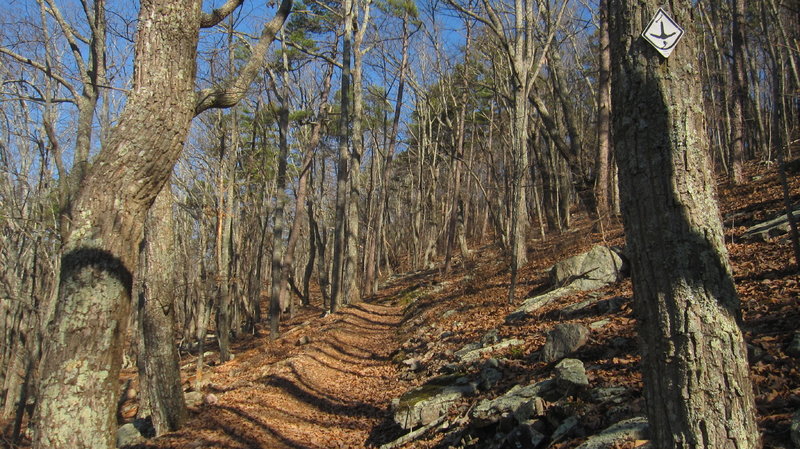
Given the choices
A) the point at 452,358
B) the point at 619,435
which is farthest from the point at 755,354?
the point at 452,358

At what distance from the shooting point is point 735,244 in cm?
772

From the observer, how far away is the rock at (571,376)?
444 centimetres

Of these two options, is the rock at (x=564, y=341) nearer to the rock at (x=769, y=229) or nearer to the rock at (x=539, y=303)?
the rock at (x=539, y=303)

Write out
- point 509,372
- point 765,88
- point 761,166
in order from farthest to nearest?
point 765,88 → point 761,166 → point 509,372

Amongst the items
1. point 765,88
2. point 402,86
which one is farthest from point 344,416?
point 765,88

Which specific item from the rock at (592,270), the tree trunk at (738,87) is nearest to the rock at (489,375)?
the rock at (592,270)

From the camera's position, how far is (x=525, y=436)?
4219 mm

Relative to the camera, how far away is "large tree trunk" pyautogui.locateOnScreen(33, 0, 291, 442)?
311cm

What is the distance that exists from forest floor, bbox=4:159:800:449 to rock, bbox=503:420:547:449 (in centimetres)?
20

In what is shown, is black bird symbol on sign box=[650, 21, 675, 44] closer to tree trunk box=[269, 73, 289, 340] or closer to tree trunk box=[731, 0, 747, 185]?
tree trunk box=[731, 0, 747, 185]

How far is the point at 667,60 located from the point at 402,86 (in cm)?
1869

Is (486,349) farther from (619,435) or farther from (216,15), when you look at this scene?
(216,15)

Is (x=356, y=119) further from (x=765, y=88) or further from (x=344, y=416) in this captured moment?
(x=765, y=88)

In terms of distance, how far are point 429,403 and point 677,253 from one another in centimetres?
417
